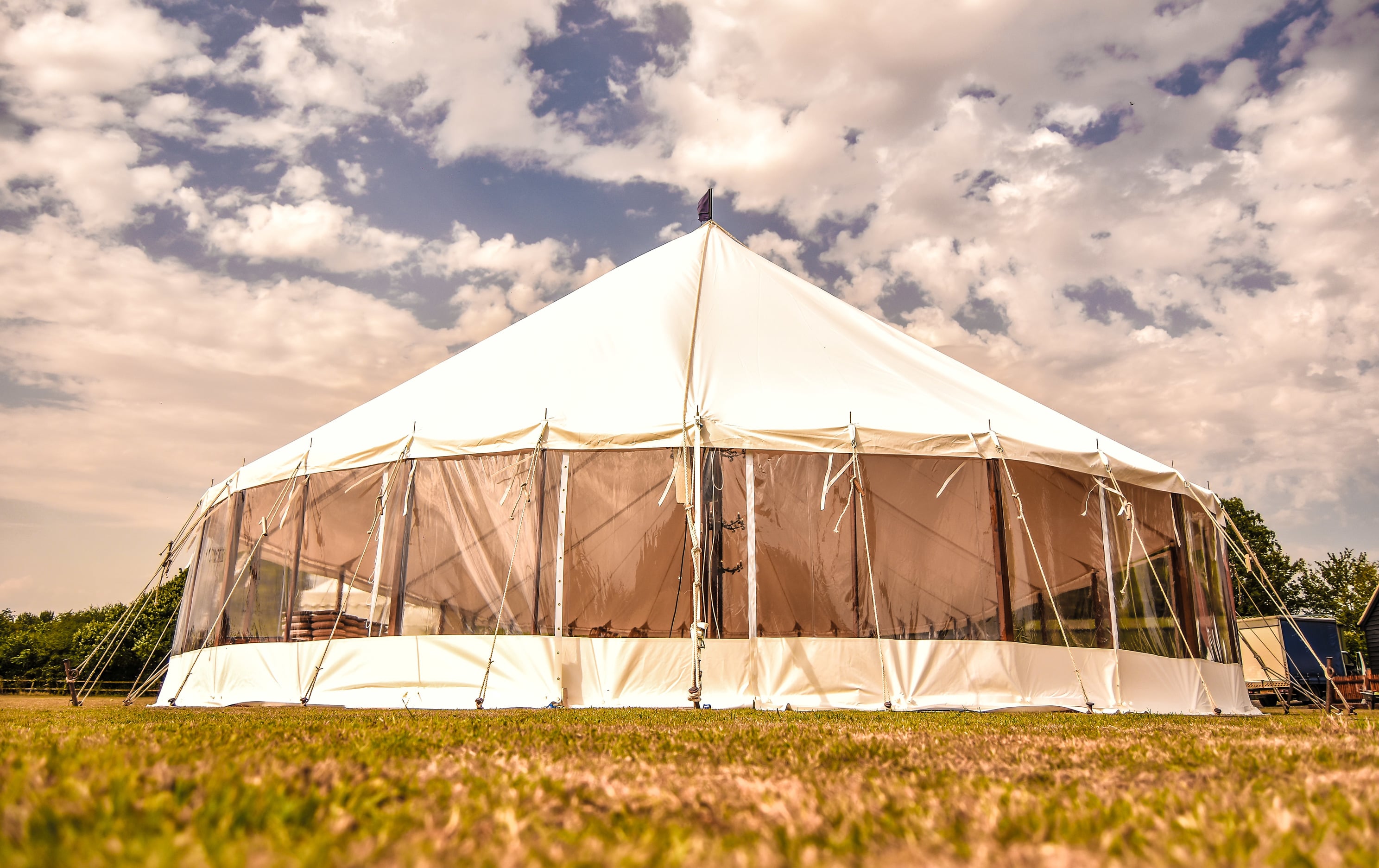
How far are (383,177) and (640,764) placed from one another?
11.6m

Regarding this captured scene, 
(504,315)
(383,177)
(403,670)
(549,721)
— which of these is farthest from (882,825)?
(383,177)

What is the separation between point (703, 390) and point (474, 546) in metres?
2.51

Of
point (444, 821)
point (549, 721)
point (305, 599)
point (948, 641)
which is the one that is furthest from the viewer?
point (305, 599)

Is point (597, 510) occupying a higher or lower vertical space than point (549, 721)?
higher

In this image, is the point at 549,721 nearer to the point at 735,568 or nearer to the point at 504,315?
the point at 735,568

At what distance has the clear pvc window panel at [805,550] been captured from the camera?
23.1 feet

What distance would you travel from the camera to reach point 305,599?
26.3 feet

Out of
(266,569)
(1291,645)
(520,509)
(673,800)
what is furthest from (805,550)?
(1291,645)

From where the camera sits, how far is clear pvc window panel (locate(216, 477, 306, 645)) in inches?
326

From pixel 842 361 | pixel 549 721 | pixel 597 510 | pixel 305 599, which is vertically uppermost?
pixel 842 361

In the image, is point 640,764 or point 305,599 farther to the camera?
point 305,599

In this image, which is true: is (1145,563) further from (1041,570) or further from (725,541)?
(725,541)

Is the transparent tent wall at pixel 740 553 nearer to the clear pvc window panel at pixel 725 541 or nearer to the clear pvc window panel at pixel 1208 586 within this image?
the clear pvc window panel at pixel 725 541

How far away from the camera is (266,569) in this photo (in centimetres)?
854
